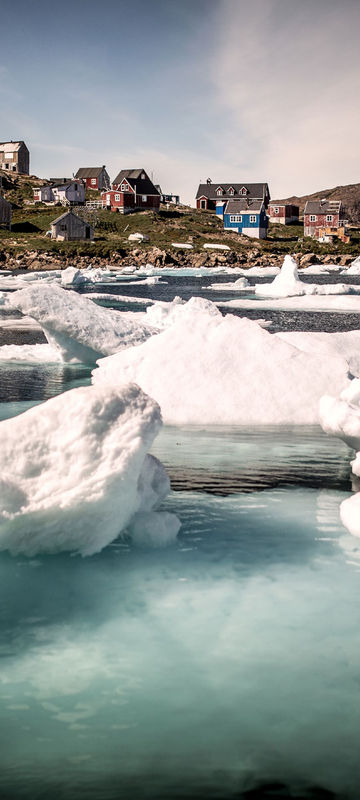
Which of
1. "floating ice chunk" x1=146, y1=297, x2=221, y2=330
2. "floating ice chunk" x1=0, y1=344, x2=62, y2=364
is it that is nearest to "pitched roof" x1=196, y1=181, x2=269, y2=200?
"floating ice chunk" x1=146, y1=297, x2=221, y2=330

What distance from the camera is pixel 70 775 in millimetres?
3082

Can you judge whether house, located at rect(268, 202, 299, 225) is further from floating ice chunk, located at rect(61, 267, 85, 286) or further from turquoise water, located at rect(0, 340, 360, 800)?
turquoise water, located at rect(0, 340, 360, 800)

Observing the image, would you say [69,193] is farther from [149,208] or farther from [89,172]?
[89,172]

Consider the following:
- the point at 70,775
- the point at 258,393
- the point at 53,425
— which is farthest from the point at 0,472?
the point at 258,393

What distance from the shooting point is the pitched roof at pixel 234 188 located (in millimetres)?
100750

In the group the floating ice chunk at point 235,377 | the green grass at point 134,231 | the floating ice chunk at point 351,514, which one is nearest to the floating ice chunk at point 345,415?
the floating ice chunk at point 351,514

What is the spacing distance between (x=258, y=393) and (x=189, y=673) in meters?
5.88

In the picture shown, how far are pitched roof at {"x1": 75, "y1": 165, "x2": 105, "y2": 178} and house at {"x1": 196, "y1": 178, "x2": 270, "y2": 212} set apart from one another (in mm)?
15734

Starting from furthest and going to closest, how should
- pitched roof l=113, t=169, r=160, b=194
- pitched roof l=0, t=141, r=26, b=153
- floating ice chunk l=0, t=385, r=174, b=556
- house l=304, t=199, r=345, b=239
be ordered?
pitched roof l=0, t=141, r=26, b=153 < house l=304, t=199, r=345, b=239 < pitched roof l=113, t=169, r=160, b=194 < floating ice chunk l=0, t=385, r=174, b=556

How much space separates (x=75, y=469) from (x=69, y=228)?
71392 millimetres

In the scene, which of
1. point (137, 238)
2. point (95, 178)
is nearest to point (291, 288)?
point (137, 238)

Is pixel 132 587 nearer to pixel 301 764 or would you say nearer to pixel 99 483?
pixel 99 483

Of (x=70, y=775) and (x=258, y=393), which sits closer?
(x=70, y=775)

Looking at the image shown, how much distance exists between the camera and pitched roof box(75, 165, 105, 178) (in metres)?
109
